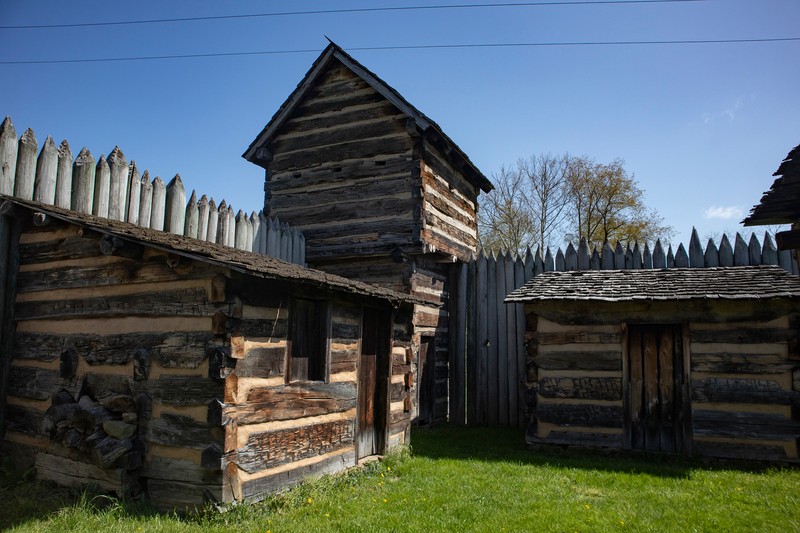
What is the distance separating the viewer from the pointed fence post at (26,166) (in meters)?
7.51

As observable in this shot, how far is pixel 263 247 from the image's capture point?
11883mm

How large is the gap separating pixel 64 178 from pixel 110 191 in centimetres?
68

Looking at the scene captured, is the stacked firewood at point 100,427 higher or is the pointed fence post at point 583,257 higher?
the pointed fence post at point 583,257

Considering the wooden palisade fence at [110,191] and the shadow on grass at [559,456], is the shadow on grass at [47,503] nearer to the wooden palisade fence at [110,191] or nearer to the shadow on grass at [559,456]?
the wooden palisade fence at [110,191]

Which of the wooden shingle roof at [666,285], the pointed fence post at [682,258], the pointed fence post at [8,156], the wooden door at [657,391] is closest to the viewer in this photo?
the pointed fence post at [8,156]

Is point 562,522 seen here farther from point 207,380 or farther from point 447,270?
point 447,270

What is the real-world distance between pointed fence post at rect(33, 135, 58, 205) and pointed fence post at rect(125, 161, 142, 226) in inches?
45.9

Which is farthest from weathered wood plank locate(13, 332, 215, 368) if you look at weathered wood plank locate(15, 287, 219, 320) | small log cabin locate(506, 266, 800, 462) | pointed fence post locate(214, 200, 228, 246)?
small log cabin locate(506, 266, 800, 462)

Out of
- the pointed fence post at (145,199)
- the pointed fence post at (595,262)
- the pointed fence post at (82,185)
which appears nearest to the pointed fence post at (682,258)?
the pointed fence post at (595,262)

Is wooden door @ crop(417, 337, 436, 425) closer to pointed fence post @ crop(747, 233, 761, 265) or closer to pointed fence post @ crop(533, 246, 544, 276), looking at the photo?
pointed fence post @ crop(533, 246, 544, 276)

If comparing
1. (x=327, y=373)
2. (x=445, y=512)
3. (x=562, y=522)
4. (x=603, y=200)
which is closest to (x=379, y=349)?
(x=327, y=373)

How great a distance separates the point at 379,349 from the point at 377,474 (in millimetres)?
2003

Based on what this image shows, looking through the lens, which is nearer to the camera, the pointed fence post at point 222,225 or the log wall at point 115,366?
the log wall at point 115,366

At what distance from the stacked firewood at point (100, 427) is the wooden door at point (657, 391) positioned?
7.94m
